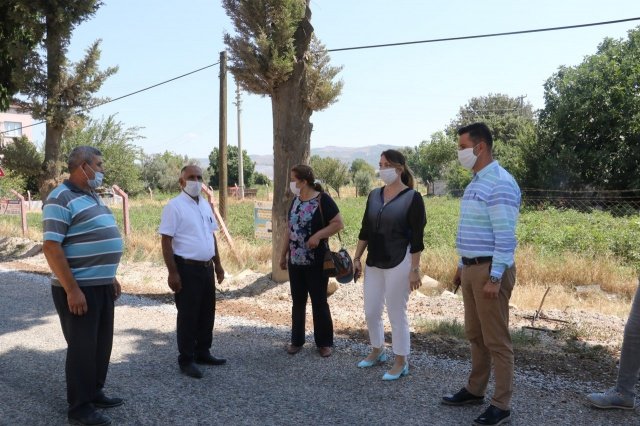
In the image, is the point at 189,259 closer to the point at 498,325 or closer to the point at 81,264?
the point at 81,264

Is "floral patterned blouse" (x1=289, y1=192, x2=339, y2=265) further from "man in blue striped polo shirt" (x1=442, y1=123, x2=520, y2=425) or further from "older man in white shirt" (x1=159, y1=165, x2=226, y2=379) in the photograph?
"man in blue striped polo shirt" (x1=442, y1=123, x2=520, y2=425)

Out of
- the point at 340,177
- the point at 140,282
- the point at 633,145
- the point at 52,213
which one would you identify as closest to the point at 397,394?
the point at 52,213

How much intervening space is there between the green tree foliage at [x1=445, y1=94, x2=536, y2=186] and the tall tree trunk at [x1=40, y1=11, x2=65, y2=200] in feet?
33.5

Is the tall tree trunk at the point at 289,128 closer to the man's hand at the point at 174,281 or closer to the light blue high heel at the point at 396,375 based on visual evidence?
the man's hand at the point at 174,281

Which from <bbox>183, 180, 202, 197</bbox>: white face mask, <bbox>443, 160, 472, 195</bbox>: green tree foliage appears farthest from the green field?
<bbox>443, 160, 472, 195</bbox>: green tree foliage

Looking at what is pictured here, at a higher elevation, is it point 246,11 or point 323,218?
point 246,11

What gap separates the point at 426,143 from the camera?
59062mm

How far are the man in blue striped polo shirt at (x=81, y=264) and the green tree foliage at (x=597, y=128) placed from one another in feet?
85.8

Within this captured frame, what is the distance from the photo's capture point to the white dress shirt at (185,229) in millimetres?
4895

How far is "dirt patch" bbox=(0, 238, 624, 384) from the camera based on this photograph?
17.0 feet

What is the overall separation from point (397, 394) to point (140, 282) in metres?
6.86

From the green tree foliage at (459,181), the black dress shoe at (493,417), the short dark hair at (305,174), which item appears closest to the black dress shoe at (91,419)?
the black dress shoe at (493,417)

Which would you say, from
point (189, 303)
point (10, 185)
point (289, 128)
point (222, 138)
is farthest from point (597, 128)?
point (10, 185)

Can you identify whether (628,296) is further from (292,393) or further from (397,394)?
(292,393)
